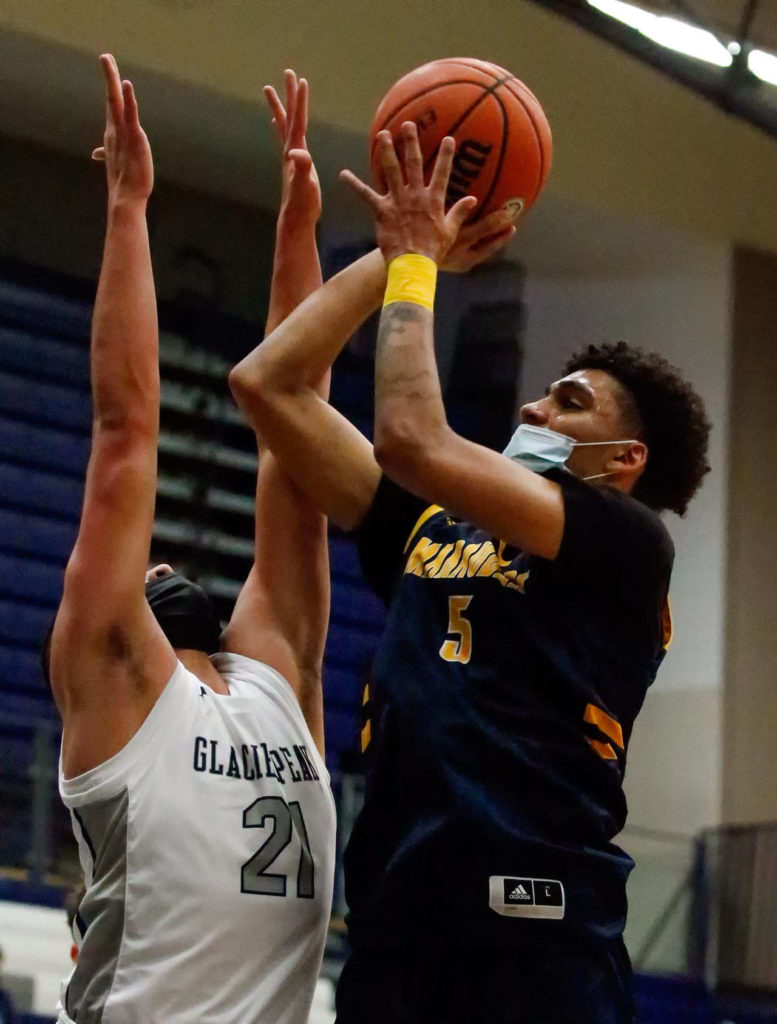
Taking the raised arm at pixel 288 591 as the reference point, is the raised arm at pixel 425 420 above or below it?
above

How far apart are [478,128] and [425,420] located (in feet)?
2.24

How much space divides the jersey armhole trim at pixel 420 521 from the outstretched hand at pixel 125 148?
723 mm

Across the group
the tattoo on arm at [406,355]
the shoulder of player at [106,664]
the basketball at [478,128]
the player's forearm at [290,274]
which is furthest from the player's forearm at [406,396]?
the player's forearm at [290,274]

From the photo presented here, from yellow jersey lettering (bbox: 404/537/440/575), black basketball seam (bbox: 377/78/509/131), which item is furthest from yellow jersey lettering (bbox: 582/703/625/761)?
black basketball seam (bbox: 377/78/509/131)

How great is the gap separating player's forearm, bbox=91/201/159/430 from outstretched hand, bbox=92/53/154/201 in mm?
45

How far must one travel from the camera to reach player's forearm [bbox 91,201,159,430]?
96.5 inches

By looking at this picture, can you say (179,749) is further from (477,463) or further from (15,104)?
(15,104)

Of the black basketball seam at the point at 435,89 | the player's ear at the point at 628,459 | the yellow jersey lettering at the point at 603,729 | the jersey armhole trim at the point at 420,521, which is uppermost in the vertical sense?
the black basketball seam at the point at 435,89

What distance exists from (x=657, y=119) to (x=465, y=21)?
1540 mm

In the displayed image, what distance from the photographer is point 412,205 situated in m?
2.36

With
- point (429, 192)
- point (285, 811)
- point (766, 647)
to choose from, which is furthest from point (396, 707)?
point (766, 647)

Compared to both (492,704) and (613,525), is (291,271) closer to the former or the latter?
(613,525)

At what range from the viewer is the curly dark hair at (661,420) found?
2.60 metres

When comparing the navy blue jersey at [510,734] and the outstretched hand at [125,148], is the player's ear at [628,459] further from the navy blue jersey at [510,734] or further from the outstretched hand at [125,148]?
the outstretched hand at [125,148]
